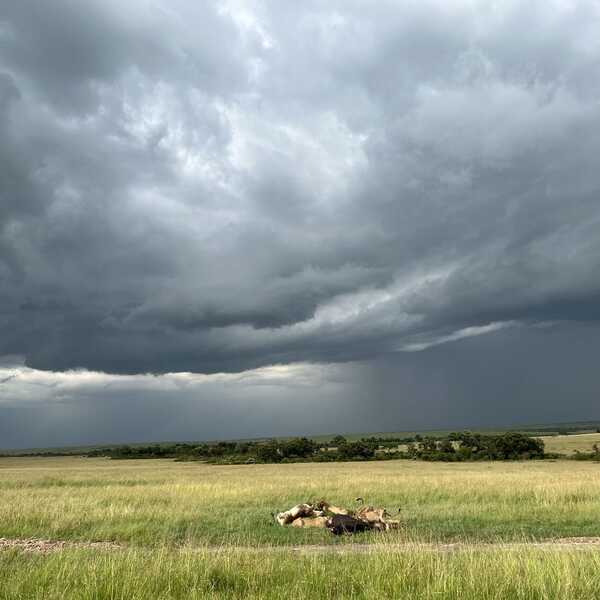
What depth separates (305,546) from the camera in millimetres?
14312

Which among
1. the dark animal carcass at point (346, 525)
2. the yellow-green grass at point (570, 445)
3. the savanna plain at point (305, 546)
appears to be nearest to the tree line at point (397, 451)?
the yellow-green grass at point (570, 445)

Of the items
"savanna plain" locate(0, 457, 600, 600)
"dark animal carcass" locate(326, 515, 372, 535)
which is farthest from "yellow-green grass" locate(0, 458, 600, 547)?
"dark animal carcass" locate(326, 515, 372, 535)

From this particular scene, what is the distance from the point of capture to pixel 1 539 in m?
16.0

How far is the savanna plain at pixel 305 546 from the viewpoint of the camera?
8008mm

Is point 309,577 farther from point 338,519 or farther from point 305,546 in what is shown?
point 338,519

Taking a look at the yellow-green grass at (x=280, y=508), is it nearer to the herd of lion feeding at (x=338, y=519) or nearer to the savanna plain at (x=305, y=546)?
the savanna plain at (x=305, y=546)

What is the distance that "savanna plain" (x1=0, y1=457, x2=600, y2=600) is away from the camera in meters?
8.01

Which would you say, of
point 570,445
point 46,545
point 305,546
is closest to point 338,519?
point 305,546

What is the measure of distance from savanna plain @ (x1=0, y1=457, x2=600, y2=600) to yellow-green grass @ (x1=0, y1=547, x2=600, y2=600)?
3 centimetres

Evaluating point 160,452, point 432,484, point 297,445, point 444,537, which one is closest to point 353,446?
point 297,445

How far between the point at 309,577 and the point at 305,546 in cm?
600

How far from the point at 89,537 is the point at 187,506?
738 centimetres

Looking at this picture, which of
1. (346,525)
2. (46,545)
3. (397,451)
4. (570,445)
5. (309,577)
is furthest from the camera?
(570,445)

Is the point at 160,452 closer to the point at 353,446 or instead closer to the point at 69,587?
the point at 353,446
